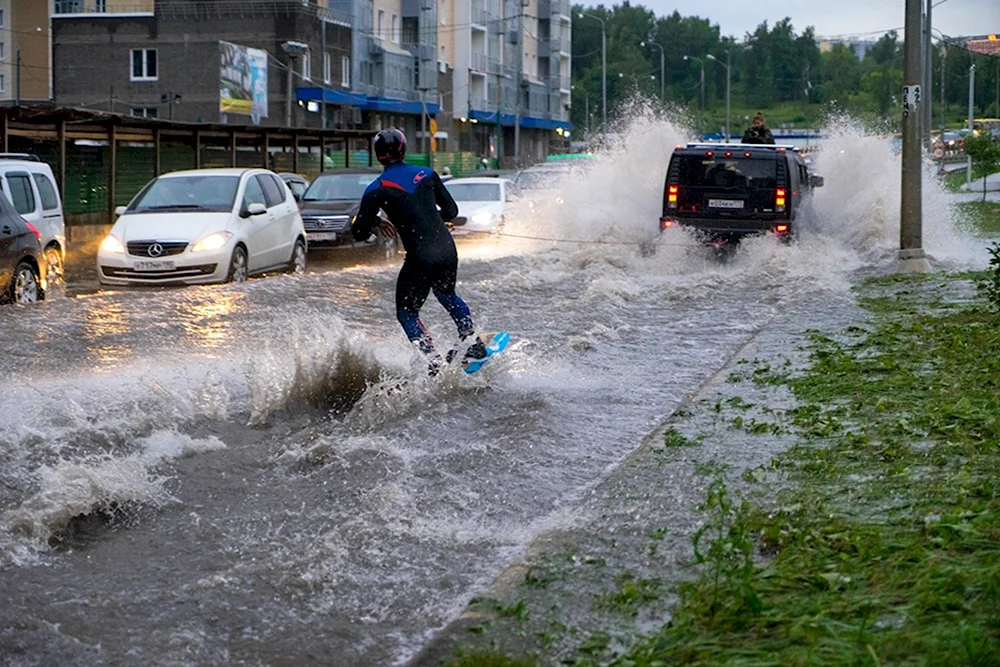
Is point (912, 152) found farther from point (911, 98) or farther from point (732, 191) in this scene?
point (732, 191)

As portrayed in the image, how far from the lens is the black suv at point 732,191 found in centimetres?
2123

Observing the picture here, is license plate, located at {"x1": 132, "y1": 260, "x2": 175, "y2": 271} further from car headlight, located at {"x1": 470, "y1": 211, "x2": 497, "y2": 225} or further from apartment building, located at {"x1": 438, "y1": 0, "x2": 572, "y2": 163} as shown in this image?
apartment building, located at {"x1": 438, "y1": 0, "x2": 572, "y2": 163}

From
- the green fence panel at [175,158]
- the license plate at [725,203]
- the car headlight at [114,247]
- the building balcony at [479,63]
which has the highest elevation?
the building balcony at [479,63]

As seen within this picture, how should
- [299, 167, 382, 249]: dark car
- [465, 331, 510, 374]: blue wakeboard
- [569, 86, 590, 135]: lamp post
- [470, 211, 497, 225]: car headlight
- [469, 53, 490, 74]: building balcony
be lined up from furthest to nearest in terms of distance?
[569, 86, 590, 135]: lamp post, [469, 53, 490, 74]: building balcony, [470, 211, 497, 225]: car headlight, [299, 167, 382, 249]: dark car, [465, 331, 510, 374]: blue wakeboard

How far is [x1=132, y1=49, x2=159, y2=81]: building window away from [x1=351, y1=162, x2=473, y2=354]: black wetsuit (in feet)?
186

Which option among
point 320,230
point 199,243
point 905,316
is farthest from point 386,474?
point 320,230

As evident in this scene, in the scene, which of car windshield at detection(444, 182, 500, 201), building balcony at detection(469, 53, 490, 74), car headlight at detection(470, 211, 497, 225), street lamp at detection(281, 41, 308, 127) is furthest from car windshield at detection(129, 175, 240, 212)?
building balcony at detection(469, 53, 490, 74)

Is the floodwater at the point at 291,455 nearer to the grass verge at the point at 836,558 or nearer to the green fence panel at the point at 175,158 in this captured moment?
the grass verge at the point at 836,558

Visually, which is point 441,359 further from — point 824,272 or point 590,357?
point 824,272

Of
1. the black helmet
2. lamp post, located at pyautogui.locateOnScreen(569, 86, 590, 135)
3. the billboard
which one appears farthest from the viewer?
lamp post, located at pyautogui.locateOnScreen(569, 86, 590, 135)

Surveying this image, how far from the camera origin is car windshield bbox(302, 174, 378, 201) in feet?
87.4

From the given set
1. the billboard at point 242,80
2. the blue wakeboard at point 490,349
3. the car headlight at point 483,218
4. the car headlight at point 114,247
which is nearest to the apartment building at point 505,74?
the billboard at point 242,80

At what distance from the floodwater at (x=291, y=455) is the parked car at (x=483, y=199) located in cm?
894

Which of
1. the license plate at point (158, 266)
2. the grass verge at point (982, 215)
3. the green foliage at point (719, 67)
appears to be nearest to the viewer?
the license plate at point (158, 266)
